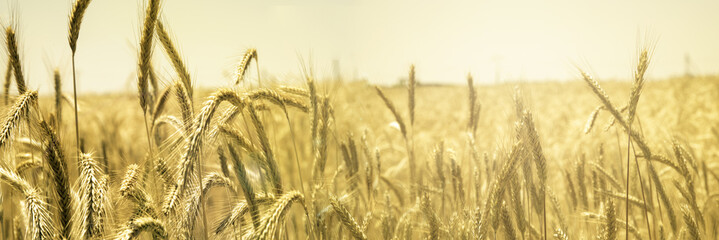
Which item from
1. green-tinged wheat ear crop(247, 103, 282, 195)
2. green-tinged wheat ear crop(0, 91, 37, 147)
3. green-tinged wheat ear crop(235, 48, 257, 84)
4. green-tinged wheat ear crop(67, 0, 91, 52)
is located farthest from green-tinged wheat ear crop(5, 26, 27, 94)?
green-tinged wheat ear crop(247, 103, 282, 195)

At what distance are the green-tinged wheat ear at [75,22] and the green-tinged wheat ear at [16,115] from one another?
7.8 inches

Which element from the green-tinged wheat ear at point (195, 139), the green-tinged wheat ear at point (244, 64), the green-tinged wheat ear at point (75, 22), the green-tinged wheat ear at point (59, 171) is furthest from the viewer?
the green-tinged wheat ear at point (244, 64)

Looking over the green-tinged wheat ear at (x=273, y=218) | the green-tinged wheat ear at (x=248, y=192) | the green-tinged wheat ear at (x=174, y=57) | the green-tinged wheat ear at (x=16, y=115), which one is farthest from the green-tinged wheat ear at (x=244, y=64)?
the green-tinged wheat ear at (x=16, y=115)

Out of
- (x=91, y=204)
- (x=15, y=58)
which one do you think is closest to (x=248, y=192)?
(x=91, y=204)

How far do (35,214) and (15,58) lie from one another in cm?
58

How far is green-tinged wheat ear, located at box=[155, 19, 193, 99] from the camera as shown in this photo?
1.24 meters

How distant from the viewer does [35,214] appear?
1122 mm

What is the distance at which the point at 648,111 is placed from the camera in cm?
877

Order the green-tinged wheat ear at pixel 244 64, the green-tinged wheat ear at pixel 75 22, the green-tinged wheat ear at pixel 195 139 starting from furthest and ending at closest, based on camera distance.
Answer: the green-tinged wheat ear at pixel 244 64, the green-tinged wheat ear at pixel 75 22, the green-tinged wheat ear at pixel 195 139

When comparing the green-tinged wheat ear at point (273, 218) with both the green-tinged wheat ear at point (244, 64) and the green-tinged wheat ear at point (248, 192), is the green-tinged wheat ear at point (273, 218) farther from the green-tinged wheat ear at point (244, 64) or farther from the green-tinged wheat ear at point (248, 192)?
the green-tinged wheat ear at point (244, 64)

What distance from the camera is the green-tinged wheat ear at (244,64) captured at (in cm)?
143

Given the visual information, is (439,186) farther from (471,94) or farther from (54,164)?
(54,164)

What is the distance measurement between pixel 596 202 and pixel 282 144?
3.47 metres

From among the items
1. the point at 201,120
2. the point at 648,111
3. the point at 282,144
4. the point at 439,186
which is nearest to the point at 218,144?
the point at 201,120
